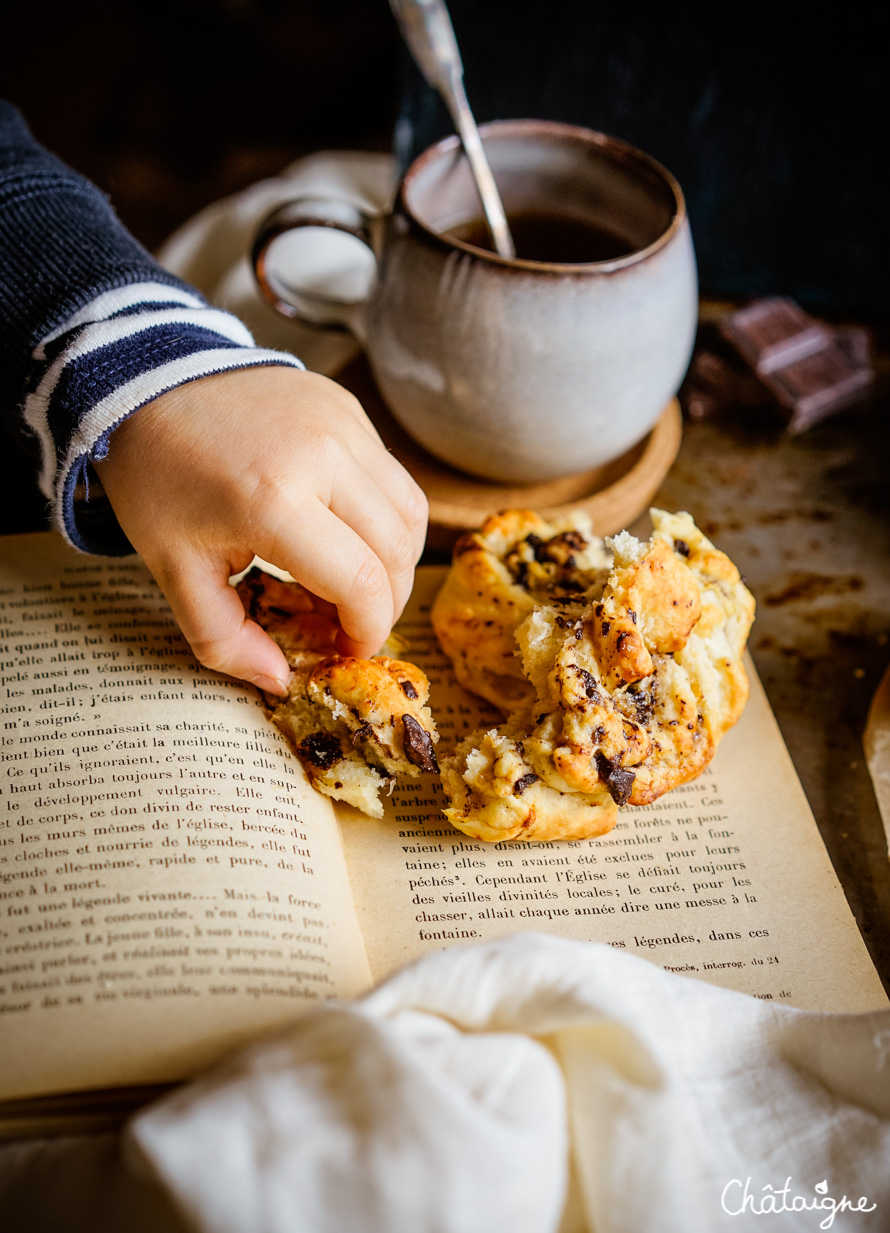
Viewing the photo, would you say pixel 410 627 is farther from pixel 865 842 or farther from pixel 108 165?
pixel 108 165

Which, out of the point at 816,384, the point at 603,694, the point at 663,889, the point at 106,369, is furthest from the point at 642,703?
the point at 816,384

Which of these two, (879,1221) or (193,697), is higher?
(193,697)

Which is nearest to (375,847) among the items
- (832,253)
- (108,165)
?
(832,253)

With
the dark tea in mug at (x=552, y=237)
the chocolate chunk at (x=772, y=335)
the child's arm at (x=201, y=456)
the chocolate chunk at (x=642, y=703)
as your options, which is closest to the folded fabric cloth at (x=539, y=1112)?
the chocolate chunk at (x=642, y=703)

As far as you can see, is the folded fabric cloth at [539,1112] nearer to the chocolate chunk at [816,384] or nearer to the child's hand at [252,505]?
the child's hand at [252,505]

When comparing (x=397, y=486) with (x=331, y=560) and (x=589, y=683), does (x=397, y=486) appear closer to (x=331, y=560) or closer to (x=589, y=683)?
(x=331, y=560)

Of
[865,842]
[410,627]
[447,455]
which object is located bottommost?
[865,842]
